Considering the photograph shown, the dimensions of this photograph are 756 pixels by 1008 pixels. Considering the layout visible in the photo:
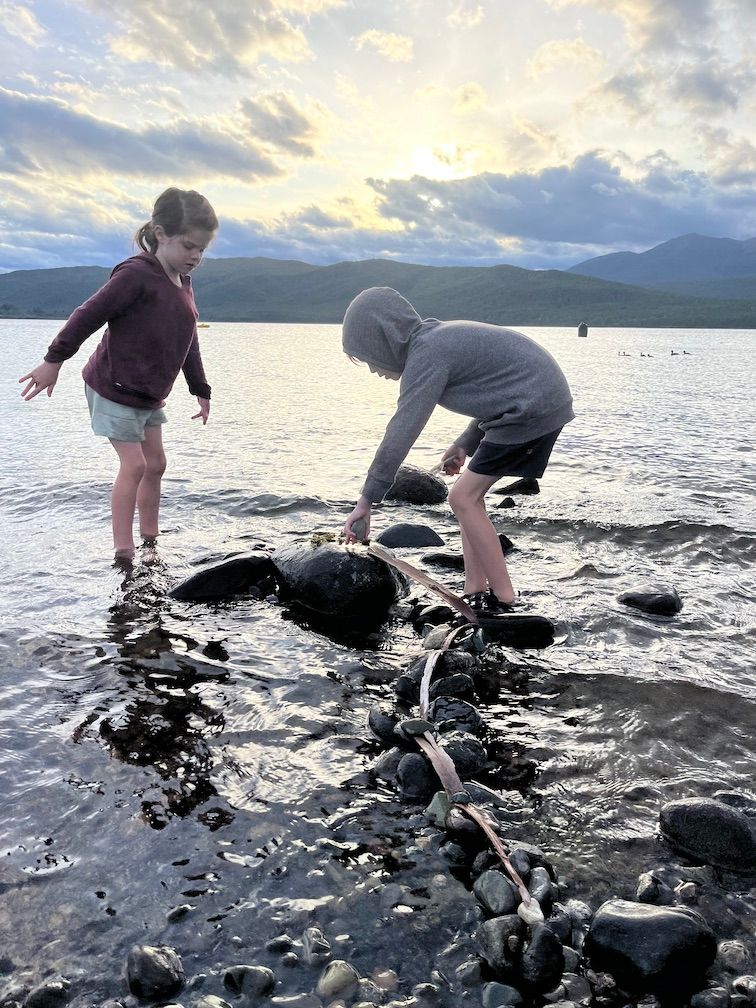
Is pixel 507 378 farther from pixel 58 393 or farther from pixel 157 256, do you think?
pixel 58 393

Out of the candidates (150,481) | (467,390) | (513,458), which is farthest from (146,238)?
(513,458)

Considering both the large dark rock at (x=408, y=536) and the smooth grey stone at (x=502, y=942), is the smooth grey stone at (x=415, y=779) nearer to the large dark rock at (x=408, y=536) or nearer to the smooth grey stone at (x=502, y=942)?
the smooth grey stone at (x=502, y=942)

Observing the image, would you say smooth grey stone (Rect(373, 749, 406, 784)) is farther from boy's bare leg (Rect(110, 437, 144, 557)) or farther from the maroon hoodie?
the maroon hoodie

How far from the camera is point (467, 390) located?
5562mm

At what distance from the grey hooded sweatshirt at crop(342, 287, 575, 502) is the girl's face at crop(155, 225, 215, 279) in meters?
1.87

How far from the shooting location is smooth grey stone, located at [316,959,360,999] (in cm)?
244

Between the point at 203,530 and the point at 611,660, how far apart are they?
5413 millimetres

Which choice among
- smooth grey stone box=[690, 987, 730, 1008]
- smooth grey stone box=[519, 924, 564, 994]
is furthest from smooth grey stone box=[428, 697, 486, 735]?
smooth grey stone box=[690, 987, 730, 1008]

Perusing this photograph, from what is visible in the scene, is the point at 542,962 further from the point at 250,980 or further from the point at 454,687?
the point at 454,687

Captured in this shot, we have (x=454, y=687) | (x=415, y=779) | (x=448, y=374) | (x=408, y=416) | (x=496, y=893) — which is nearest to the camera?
(x=496, y=893)

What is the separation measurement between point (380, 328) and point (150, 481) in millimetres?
3363

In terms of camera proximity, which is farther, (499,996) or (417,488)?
(417,488)

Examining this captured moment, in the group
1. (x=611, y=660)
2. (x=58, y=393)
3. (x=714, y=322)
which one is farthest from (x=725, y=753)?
(x=714, y=322)

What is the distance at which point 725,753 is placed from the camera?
3982 mm
